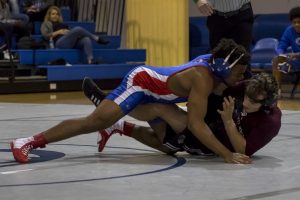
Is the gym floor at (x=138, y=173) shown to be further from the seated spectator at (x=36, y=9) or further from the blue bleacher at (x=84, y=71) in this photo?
the seated spectator at (x=36, y=9)

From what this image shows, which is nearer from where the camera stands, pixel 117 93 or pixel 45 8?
pixel 117 93

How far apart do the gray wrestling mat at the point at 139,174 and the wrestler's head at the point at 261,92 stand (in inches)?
12.9

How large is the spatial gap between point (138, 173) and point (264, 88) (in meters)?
0.82

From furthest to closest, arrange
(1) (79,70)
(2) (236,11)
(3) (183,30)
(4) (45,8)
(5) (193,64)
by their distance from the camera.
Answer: (4) (45,8) → (1) (79,70) → (3) (183,30) → (2) (236,11) → (5) (193,64)

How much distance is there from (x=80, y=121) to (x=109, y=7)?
404 inches

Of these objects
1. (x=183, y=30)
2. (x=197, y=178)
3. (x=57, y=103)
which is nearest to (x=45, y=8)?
(x=183, y=30)

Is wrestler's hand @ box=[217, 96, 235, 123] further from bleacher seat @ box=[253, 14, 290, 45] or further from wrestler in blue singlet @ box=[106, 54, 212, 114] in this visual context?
bleacher seat @ box=[253, 14, 290, 45]

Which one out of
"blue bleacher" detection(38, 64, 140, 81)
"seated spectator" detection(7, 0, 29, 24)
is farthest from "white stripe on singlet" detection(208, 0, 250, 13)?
"seated spectator" detection(7, 0, 29, 24)

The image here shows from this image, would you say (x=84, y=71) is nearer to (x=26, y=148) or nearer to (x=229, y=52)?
(x=26, y=148)

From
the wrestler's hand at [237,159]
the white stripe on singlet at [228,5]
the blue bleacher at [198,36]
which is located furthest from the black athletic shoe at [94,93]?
the blue bleacher at [198,36]

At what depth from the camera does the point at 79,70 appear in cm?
1157

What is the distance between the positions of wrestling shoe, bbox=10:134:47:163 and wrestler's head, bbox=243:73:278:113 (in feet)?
3.86

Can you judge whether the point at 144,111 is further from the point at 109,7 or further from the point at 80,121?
the point at 109,7

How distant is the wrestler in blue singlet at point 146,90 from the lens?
4.48 m
